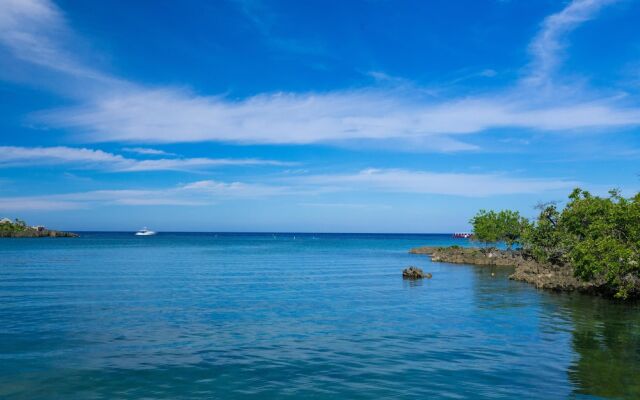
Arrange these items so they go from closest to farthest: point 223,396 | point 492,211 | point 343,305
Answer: point 223,396 < point 343,305 < point 492,211

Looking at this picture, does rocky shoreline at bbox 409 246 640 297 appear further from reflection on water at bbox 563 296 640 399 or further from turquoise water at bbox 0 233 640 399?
reflection on water at bbox 563 296 640 399

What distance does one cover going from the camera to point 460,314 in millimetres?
35375

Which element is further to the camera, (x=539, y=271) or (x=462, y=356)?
(x=539, y=271)

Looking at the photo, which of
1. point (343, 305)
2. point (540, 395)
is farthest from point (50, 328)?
point (540, 395)

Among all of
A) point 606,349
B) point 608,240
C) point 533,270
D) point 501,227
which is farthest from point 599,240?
point 501,227

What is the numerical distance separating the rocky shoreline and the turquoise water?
2.54 m

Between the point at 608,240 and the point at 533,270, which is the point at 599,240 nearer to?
the point at 608,240

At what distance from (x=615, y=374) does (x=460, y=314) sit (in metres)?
14.8

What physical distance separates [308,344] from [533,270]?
152 ft

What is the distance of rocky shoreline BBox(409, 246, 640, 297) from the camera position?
47062 mm

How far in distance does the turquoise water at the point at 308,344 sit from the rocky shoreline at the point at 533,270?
254 cm

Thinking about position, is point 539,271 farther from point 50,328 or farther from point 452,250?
point 50,328

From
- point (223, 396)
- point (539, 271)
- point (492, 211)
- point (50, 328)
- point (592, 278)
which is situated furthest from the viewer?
point (492, 211)

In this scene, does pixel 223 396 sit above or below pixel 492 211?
below
